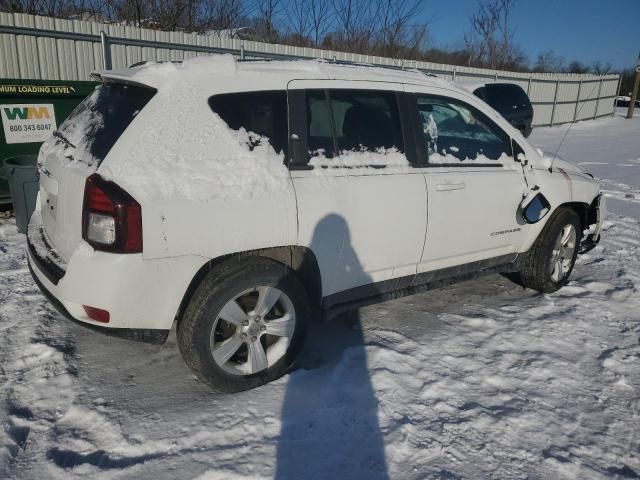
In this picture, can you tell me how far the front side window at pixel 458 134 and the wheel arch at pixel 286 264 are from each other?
1162 millimetres

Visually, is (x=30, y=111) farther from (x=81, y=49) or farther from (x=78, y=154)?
(x=78, y=154)

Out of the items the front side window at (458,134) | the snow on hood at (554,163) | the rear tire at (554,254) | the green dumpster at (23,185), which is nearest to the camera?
the front side window at (458,134)

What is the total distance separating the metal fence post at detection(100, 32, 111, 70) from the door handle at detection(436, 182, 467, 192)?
6.84 metres

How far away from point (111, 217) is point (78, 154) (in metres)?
0.65

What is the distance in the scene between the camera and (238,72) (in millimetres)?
2906

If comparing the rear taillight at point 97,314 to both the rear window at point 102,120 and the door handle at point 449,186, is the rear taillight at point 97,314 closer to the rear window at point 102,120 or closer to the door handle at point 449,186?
the rear window at point 102,120

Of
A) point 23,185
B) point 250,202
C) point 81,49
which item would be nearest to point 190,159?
point 250,202

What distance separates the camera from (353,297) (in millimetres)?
3400

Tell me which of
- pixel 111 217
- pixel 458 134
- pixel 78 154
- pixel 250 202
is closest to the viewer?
pixel 111 217

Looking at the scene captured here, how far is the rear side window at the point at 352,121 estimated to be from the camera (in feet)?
10.2

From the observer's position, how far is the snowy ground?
2.53 meters

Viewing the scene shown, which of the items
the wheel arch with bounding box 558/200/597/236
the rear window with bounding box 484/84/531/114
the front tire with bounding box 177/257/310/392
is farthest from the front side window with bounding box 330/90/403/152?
the rear window with bounding box 484/84/531/114

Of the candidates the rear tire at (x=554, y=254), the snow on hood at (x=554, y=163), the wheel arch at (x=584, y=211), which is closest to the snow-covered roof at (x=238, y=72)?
the snow on hood at (x=554, y=163)

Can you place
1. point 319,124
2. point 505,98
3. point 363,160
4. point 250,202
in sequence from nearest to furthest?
point 250,202 → point 319,124 → point 363,160 → point 505,98
